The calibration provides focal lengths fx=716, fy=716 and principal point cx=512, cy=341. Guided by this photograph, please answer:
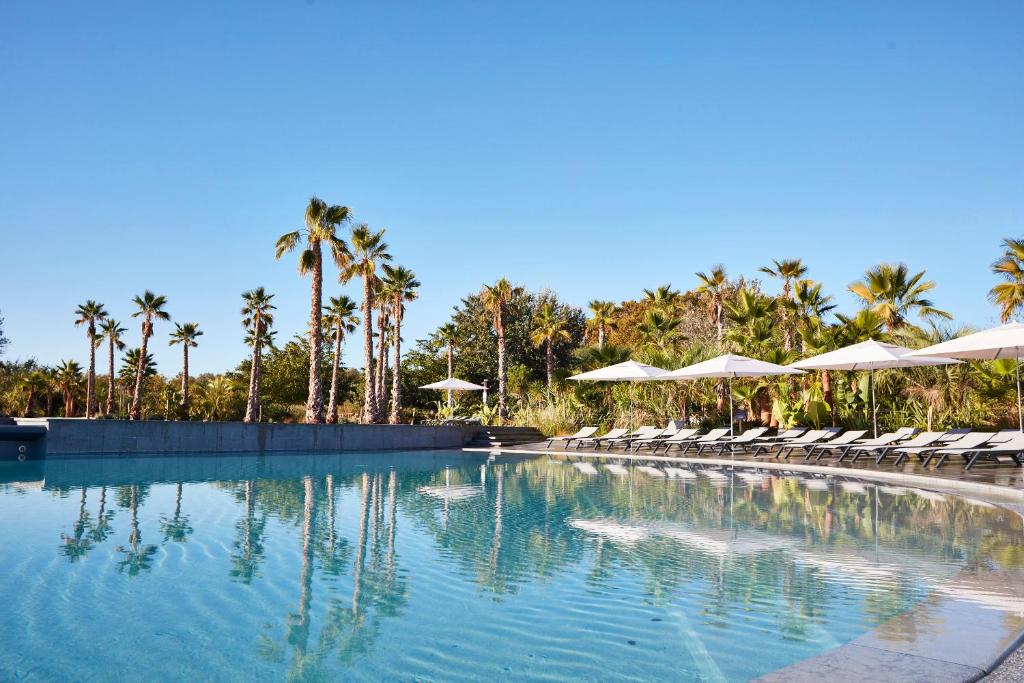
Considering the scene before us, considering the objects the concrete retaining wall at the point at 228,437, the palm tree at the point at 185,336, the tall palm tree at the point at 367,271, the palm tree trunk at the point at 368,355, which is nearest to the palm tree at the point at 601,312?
the tall palm tree at the point at 367,271

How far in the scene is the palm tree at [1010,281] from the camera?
849 inches

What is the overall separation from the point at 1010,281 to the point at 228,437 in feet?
80.6

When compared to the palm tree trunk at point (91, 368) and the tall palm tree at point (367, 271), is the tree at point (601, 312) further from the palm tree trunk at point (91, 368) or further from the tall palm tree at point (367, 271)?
the palm tree trunk at point (91, 368)

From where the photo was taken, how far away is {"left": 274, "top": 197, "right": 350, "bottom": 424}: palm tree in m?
25.9

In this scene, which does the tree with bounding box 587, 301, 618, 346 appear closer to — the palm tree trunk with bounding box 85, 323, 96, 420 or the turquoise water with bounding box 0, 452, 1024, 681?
the turquoise water with bounding box 0, 452, 1024, 681

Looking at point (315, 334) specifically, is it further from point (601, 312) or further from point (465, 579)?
point (465, 579)

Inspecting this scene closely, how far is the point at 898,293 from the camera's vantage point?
24719mm

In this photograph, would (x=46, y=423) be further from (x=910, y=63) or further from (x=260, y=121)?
(x=910, y=63)

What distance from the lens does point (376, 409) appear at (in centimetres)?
3108

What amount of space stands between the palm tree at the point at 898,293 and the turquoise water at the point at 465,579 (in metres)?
15.1

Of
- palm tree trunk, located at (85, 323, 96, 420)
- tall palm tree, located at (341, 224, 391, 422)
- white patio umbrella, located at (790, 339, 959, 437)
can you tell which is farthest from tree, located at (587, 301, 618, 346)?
palm tree trunk, located at (85, 323, 96, 420)

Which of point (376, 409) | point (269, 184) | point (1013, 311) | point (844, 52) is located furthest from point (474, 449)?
point (1013, 311)

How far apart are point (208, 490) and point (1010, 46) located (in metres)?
20.1

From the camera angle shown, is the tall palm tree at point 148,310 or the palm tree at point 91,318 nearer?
the tall palm tree at point 148,310
